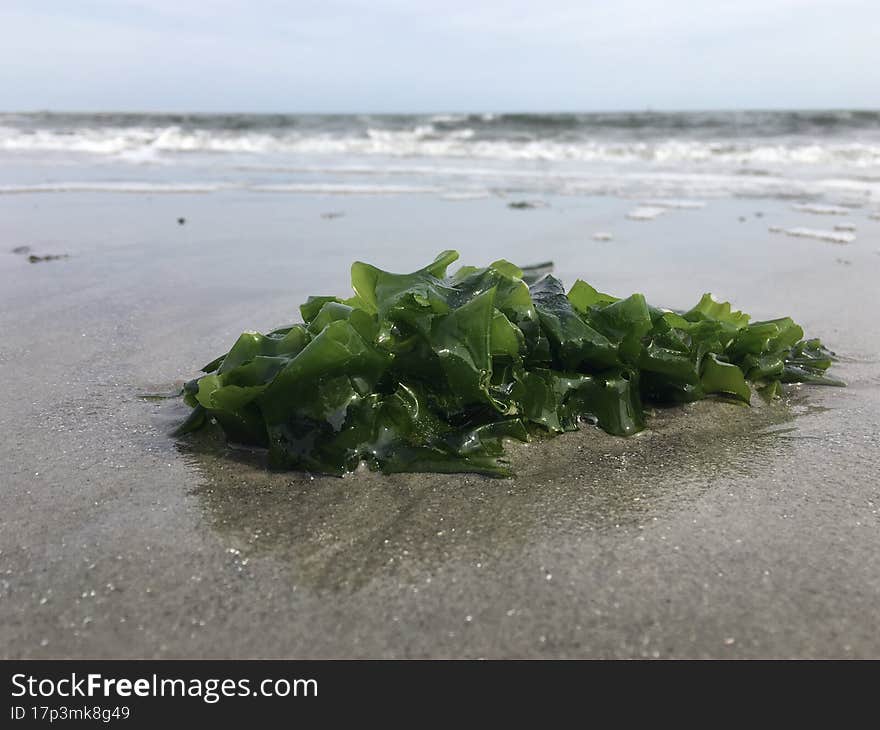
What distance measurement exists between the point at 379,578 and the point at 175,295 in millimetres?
2243

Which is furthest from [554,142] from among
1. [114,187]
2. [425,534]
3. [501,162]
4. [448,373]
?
[425,534]

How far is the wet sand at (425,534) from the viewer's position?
1.05 m

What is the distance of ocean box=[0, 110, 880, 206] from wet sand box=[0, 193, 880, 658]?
4998 millimetres

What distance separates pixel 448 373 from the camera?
1.57m

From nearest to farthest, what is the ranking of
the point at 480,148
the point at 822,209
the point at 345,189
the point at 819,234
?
the point at 819,234 < the point at 822,209 < the point at 345,189 < the point at 480,148

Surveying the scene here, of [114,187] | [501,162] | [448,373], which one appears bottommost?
[501,162]

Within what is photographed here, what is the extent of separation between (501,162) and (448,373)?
1068cm

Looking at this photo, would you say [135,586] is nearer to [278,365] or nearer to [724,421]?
[278,365]

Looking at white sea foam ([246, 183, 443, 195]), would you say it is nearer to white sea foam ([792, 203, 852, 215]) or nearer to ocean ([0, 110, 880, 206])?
ocean ([0, 110, 880, 206])

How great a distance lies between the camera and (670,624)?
106 cm

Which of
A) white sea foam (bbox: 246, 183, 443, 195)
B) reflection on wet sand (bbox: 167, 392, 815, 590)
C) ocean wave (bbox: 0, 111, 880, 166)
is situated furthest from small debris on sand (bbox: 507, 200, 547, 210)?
ocean wave (bbox: 0, 111, 880, 166)

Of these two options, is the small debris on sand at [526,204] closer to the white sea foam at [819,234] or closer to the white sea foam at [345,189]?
the white sea foam at [345,189]

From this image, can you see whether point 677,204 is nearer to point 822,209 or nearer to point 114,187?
point 822,209
